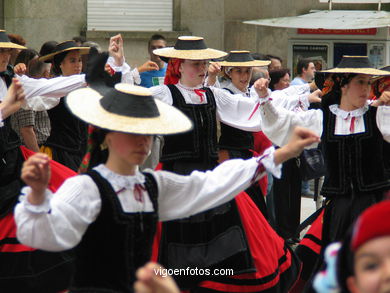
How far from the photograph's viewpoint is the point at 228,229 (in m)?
5.66

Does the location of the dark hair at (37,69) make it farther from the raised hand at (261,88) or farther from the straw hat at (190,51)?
the raised hand at (261,88)

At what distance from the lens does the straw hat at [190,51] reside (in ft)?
20.1

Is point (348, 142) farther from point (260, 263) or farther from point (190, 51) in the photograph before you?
point (190, 51)

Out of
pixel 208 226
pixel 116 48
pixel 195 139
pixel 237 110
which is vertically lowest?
pixel 208 226

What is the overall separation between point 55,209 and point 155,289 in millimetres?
1123

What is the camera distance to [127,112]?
3617 mm

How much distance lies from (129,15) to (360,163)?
277 inches

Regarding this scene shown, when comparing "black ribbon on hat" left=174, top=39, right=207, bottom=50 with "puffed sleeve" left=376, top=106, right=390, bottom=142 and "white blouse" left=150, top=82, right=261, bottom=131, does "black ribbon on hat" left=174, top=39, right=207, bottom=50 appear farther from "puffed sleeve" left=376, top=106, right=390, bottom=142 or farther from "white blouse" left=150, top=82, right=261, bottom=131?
"puffed sleeve" left=376, top=106, right=390, bottom=142

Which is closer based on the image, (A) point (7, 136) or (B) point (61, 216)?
(B) point (61, 216)

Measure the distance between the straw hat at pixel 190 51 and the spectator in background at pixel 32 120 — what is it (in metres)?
1.08

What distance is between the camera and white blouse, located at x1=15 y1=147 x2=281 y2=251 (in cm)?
339

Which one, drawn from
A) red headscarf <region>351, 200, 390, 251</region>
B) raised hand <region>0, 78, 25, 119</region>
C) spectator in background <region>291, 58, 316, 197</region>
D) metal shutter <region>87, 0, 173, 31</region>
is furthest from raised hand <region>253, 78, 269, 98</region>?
metal shutter <region>87, 0, 173, 31</region>

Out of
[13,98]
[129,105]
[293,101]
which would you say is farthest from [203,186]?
[293,101]

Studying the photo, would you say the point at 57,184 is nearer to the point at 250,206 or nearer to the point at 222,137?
the point at 250,206
